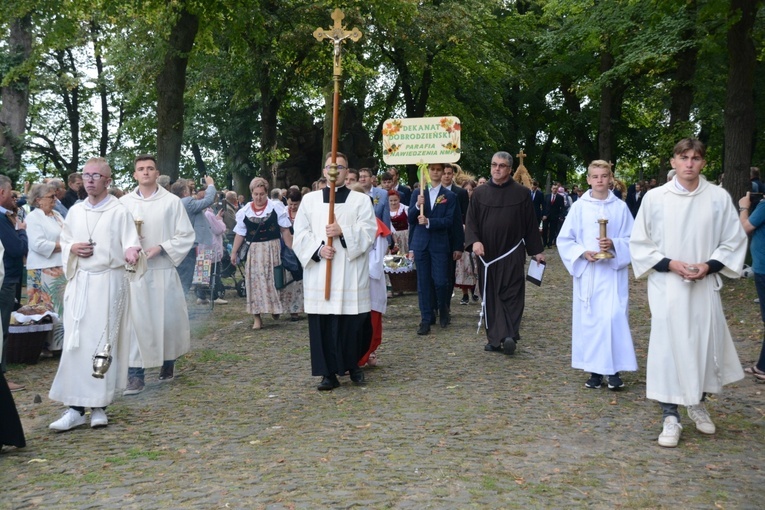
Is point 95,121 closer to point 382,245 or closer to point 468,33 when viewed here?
point 468,33

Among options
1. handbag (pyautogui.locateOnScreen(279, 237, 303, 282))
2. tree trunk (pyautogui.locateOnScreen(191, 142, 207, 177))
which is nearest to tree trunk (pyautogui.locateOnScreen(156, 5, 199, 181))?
handbag (pyautogui.locateOnScreen(279, 237, 303, 282))

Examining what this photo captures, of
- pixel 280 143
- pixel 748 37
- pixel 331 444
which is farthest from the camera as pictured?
pixel 280 143

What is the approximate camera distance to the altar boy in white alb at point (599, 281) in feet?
29.3

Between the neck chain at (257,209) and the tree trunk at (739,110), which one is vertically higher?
the tree trunk at (739,110)

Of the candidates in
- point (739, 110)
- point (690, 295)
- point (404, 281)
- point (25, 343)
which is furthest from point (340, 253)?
point (739, 110)

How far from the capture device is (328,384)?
914 centimetres

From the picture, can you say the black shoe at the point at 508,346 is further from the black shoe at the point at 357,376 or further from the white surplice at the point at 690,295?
the white surplice at the point at 690,295

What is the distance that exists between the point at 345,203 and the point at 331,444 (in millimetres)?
3053

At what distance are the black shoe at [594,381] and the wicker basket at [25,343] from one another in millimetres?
6044

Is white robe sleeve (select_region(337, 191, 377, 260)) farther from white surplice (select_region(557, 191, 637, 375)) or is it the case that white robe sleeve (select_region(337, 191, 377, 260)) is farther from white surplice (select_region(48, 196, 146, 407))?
white surplice (select_region(48, 196, 146, 407))

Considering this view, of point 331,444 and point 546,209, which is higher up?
point 546,209

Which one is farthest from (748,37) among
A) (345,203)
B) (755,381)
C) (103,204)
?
(103,204)

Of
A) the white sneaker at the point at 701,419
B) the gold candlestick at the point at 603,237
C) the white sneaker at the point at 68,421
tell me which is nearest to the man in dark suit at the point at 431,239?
the gold candlestick at the point at 603,237

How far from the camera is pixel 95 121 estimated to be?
1907 inches
